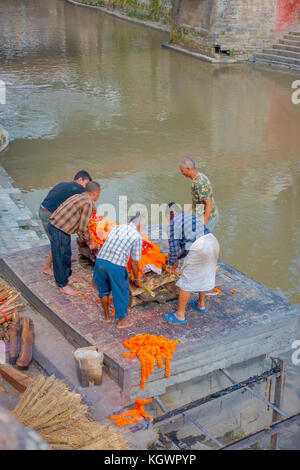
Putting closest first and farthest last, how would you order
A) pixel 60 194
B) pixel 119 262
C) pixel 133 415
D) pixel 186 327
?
pixel 133 415 → pixel 119 262 → pixel 186 327 → pixel 60 194

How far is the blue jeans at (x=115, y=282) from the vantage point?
5660 mm

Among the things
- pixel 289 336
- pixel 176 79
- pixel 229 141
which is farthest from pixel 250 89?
pixel 289 336

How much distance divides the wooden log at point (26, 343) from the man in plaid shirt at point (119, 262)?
3.07 ft

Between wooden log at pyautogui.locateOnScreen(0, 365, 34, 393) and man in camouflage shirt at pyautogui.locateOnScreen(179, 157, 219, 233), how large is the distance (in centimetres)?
304

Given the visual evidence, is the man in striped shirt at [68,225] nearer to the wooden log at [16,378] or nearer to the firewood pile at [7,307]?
the firewood pile at [7,307]

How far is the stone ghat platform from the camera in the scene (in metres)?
5.51

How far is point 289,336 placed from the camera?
6.36 meters

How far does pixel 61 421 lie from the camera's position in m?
4.41

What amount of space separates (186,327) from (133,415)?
1261 millimetres

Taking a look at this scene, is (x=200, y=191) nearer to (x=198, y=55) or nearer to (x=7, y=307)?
(x=7, y=307)

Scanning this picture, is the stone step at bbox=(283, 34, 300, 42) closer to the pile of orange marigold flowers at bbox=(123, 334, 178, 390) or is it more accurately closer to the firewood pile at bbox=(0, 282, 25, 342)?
the firewood pile at bbox=(0, 282, 25, 342)

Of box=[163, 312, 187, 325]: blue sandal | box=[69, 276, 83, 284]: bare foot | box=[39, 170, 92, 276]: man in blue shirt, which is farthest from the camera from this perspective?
box=[69, 276, 83, 284]: bare foot

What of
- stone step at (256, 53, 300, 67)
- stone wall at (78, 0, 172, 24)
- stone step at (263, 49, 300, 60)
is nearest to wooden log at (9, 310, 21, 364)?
stone step at (256, 53, 300, 67)

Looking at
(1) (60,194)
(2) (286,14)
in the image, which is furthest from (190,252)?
(2) (286,14)
